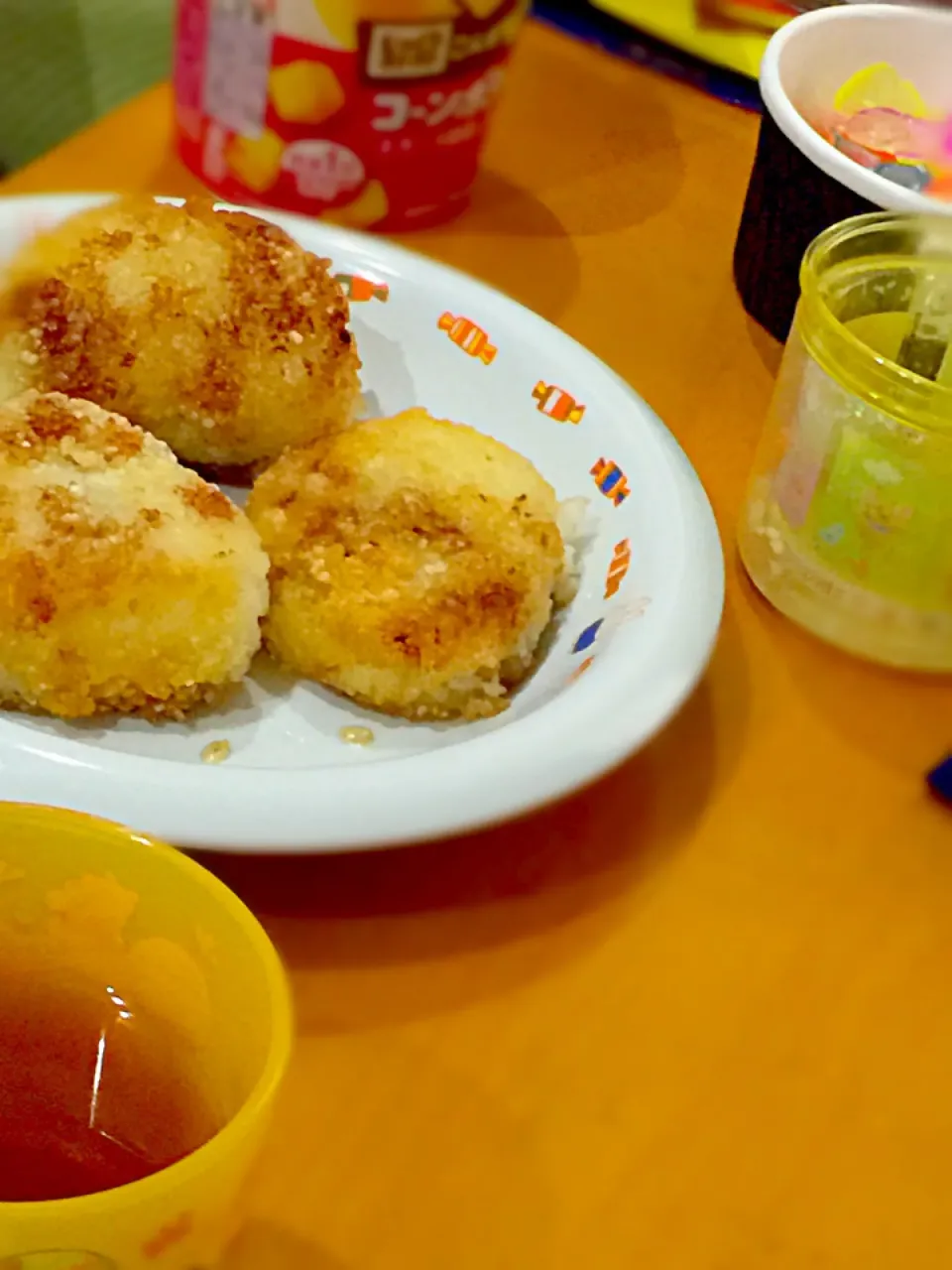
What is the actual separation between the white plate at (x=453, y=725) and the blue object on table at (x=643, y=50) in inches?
22.0

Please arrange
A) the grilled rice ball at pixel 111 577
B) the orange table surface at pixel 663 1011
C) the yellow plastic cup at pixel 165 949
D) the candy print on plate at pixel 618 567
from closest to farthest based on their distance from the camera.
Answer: the yellow plastic cup at pixel 165 949 → the orange table surface at pixel 663 1011 → the grilled rice ball at pixel 111 577 → the candy print on plate at pixel 618 567

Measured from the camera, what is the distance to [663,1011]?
1.90 feet

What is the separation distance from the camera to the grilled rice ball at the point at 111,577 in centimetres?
62

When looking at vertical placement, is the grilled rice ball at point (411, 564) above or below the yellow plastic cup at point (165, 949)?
below

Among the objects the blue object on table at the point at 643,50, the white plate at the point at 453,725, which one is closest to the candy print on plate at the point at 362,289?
the white plate at the point at 453,725

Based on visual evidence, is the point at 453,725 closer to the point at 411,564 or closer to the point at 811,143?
the point at 411,564

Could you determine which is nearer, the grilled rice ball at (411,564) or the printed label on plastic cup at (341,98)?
the grilled rice ball at (411,564)

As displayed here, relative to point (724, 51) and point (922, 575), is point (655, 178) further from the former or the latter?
point (922, 575)

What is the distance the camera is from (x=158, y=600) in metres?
0.64

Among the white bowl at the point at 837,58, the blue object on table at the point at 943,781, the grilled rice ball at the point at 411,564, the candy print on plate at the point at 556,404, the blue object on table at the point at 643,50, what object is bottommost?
the blue object on table at the point at 943,781

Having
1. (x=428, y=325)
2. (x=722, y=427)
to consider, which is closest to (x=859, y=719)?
(x=722, y=427)

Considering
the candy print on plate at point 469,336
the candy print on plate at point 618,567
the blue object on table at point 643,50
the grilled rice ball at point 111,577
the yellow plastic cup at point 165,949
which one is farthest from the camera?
the blue object on table at point 643,50

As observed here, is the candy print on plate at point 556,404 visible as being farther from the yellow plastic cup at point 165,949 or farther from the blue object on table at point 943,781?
the yellow plastic cup at point 165,949

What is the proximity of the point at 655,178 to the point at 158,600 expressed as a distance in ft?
2.46
